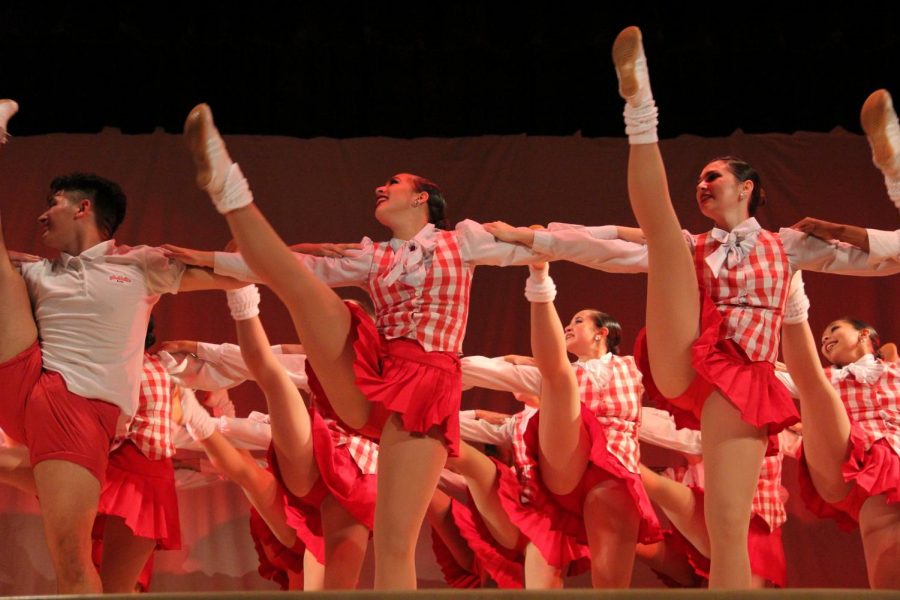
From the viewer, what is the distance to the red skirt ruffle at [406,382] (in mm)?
3256

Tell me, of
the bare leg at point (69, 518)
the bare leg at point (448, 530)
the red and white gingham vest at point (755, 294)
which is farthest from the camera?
the bare leg at point (448, 530)

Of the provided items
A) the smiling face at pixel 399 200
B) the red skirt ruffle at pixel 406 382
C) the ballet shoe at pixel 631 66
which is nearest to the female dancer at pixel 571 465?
the smiling face at pixel 399 200

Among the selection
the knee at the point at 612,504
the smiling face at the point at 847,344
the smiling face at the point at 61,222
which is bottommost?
the knee at the point at 612,504

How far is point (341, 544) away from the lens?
14.2 ft

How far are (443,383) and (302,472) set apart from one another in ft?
3.90

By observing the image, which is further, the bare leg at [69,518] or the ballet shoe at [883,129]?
the ballet shoe at [883,129]

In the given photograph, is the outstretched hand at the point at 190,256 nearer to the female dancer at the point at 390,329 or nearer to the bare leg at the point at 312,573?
A: the female dancer at the point at 390,329

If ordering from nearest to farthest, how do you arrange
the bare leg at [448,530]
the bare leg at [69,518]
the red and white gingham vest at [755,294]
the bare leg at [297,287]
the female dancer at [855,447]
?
the bare leg at [69,518]
the bare leg at [297,287]
the red and white gingham vest at [755,294]
the female dancer at [855,447]
the bare leg at [448,530]

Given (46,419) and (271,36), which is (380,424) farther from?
(271,36)

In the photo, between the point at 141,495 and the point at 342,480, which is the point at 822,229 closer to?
the point at 342,480

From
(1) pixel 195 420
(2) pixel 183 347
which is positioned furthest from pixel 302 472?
(2) pixel 183 347

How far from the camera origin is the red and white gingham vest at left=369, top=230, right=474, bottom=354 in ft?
11.3

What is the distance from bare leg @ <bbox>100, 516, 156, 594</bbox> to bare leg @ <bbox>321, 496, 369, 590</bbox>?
26.7 inches

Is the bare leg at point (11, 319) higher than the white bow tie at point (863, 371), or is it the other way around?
the bare leg at point (11, 319)
